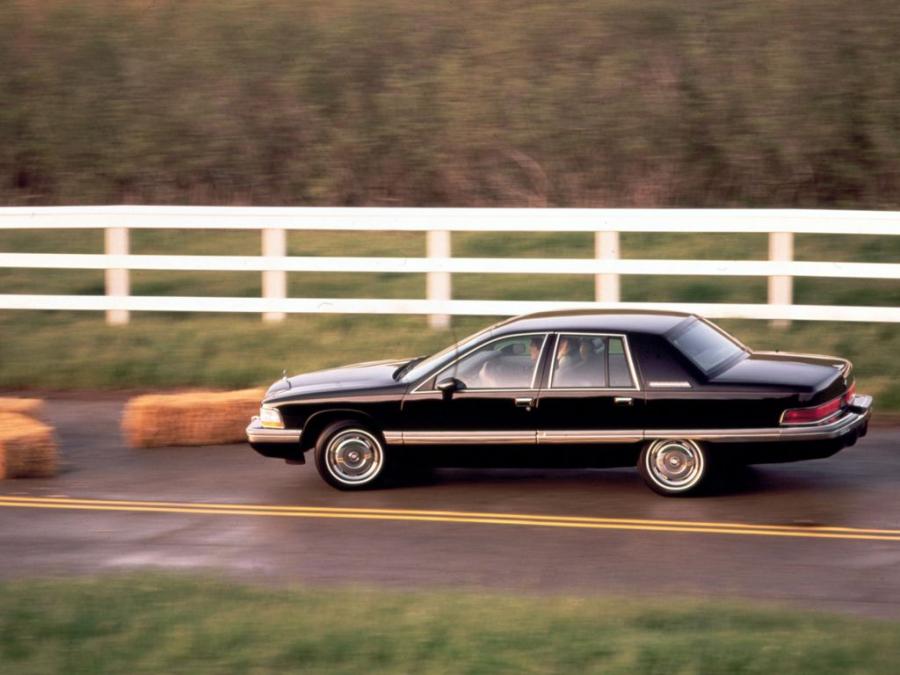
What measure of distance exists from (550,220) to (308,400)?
527 cm

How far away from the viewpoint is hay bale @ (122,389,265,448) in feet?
42.9

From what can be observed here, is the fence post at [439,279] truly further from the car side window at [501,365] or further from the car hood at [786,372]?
the car hood at [786,372]

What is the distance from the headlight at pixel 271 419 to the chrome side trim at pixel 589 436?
204cm

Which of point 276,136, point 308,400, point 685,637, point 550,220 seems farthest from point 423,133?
point 685,637

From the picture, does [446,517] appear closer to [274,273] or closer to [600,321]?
[600,321]

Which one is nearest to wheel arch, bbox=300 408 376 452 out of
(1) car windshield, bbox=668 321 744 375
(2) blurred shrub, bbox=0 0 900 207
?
(1) car windshield, bbox=668 321 744 375

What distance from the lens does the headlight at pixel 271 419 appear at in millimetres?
11492

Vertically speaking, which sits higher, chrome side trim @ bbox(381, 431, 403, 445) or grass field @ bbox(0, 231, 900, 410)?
grass field @ bbox(0, 231, 900, 410)

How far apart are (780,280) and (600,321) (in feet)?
15.0

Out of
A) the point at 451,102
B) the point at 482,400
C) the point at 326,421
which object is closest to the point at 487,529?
the point at 482,400

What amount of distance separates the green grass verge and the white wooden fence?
7.44 m

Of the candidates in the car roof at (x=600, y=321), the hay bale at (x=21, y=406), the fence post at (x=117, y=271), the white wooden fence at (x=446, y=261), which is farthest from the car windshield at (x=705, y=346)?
the fence post at (x=117, y=271)

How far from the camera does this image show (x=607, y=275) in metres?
15.7

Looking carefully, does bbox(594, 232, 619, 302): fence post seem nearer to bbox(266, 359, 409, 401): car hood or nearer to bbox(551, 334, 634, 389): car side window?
bbox(266, 359, 409, 401): car hood
